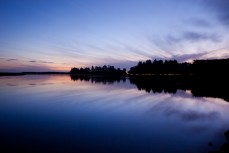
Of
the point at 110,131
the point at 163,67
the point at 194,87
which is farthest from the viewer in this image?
the point at 163,67

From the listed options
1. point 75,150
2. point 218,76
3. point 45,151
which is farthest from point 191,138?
point 218,76

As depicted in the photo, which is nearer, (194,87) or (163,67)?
(194,87)

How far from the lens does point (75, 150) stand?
1168 centimetres

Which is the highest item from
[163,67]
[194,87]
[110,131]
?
[163,67]

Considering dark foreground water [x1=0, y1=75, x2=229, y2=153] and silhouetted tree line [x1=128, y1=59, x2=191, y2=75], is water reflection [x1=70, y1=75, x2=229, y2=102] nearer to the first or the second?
dark foreground water [x1=0, y1=75, x2=229, y2=153]

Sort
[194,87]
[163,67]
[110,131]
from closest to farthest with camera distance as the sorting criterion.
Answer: [110,131], [194,87], [163,67]

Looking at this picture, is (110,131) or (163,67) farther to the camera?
(163,67)

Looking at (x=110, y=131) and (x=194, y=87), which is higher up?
(x=194, y=87)

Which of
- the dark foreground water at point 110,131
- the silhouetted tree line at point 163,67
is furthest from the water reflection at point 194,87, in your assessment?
the silhouetted tree line at point 163,67

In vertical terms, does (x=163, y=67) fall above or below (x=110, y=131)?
above

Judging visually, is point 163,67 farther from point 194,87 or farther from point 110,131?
point 110,131

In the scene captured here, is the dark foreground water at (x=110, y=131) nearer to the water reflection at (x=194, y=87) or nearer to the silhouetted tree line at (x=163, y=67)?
the water reflection at (x=194, y=87)

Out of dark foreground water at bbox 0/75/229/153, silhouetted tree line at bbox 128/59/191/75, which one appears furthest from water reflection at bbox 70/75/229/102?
silhouetted tree line at bbox 128/59/191/75

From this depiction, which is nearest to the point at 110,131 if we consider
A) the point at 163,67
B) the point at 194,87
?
the point at 194,87
